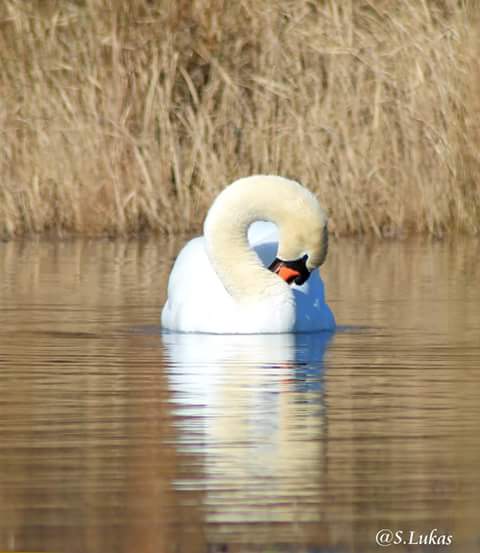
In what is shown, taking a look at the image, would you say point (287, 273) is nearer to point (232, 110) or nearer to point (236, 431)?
point (236, 431)

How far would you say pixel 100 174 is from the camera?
54.5ft

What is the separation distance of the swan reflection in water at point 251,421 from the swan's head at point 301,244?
0.32 m

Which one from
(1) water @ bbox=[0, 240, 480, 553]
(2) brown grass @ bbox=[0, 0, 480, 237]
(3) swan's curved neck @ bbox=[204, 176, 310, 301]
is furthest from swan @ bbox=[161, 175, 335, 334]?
(2) brown grass @ bbox=[0, 0, 480, 237]

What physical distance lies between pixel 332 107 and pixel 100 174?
2.01 meters

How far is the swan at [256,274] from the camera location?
916cm

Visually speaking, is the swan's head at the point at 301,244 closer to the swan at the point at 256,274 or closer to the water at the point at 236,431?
the swan at the point at 256,274

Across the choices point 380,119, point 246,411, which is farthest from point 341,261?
point 246,411

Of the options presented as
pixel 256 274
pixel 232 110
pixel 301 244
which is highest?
pixel 301 244

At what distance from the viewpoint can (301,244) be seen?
930cm

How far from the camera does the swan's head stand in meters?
9.30

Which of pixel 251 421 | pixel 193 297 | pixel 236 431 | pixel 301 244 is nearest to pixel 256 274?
pixel 301 244

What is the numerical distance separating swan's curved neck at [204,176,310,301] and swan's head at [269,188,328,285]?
4cm

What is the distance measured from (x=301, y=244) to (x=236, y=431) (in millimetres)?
3329

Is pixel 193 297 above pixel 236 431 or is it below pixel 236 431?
below
